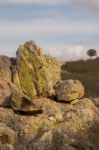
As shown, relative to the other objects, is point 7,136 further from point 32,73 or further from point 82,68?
point 82,68

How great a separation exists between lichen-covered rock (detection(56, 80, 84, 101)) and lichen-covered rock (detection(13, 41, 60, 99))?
26 centimetres

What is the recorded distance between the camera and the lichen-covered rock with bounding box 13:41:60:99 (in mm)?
21469

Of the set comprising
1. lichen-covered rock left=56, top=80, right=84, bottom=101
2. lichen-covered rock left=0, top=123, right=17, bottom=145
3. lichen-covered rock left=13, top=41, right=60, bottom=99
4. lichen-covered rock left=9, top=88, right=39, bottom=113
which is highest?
lichen-covered rock left=13, top=41, right=60, bottom=99

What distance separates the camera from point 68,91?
21.2m

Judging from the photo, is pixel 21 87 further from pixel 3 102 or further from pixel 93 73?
pixel 93 73

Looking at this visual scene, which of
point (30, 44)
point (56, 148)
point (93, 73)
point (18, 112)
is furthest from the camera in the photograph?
point (93, 73)

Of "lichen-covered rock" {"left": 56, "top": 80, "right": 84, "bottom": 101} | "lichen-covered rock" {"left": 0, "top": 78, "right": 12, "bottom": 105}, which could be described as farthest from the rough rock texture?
"lichen-covered rock" {"left": 0, "top": 78, "right": 12, "bottom": 105}

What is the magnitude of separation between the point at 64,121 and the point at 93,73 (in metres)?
29.2

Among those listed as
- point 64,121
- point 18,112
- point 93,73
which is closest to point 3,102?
point 18,112

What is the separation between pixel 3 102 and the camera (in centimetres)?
2080

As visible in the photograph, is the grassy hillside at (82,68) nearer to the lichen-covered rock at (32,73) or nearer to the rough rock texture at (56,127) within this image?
the lichen-covered rock at (32,73)

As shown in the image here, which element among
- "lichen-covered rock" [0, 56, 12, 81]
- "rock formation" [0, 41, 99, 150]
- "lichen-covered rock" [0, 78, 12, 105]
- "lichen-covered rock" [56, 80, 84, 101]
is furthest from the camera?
"lichen-covered rock" [0, 56, 12, 81]

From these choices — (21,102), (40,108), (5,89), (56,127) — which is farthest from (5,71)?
(56,127)

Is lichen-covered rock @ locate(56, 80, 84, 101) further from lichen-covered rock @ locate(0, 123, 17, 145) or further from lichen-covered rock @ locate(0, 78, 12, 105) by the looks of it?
lichen-covered rock @ locate(0, 123, 17, 145)
